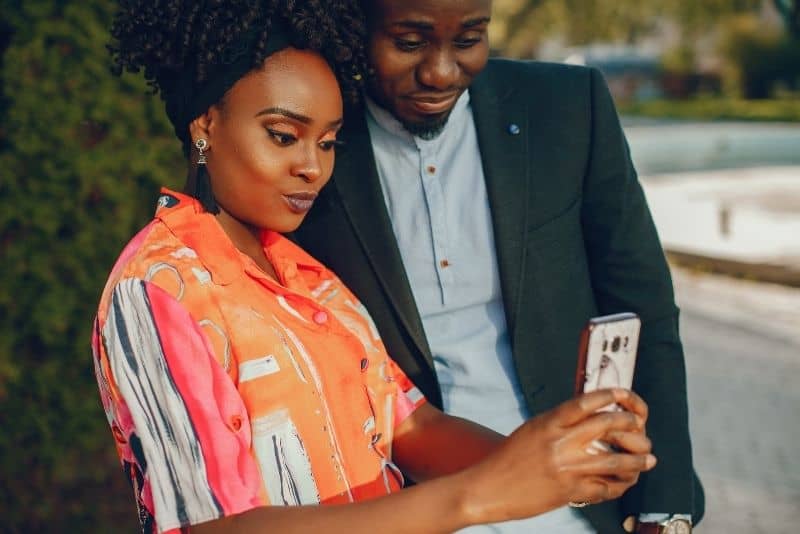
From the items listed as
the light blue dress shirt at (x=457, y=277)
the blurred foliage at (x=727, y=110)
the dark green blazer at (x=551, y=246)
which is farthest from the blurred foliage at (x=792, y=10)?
the blurred foliage at (x=727, y=110)

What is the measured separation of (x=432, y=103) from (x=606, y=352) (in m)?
0.91

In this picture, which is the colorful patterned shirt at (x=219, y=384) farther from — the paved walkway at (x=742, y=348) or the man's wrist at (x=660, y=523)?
the paved walkway at (x=742, y=348)

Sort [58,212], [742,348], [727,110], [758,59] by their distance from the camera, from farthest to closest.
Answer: [758,59] < [727,110] < [742,348] < [58,212]

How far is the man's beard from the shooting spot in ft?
8.11

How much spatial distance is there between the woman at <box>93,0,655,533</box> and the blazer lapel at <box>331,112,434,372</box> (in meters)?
0.19

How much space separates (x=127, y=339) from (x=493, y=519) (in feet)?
2.15

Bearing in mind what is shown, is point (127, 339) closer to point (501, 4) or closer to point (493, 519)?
point (493, 519)

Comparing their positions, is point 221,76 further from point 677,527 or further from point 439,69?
point 677,527

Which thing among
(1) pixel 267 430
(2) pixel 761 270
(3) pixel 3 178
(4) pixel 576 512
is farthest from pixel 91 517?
(2) pixel 761 270

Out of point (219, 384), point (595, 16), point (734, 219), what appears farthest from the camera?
point (595, 16)

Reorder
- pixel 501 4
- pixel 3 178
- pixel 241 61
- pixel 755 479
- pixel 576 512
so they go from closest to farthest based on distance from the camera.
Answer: pixel 241 61 < pixel 576 512 < pixel 3 178 < pixel 755 479 < pixel 501 4

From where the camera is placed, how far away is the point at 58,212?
4.21 meters

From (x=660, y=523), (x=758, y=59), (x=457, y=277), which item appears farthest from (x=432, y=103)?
(x=758, y=59)

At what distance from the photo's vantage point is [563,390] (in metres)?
2.55
